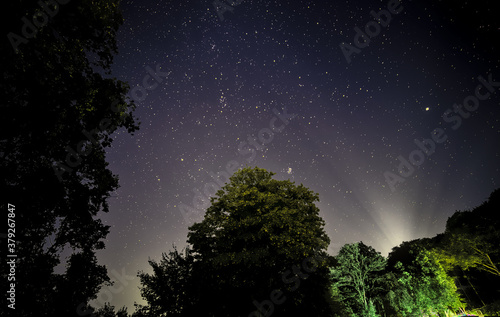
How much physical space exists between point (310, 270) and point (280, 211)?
6695 mm

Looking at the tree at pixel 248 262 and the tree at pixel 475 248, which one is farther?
the tree at pixel 475 248

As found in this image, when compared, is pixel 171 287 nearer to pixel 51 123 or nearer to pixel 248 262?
pixel 248 262

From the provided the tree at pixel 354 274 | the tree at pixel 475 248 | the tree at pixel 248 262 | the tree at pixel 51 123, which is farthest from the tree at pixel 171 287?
the tree at pixel 475 248

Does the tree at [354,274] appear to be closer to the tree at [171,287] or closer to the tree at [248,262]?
the tree at [248,262]

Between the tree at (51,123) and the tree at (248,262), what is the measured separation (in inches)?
353

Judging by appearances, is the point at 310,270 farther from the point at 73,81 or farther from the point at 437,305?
the point at 73,81

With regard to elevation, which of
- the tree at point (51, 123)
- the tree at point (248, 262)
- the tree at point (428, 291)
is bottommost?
the tree at point (428, 291)

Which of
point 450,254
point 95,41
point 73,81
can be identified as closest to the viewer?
point 73,81

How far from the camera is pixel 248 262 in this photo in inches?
618

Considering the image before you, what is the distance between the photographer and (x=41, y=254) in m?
8.61

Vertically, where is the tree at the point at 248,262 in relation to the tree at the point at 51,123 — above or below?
below

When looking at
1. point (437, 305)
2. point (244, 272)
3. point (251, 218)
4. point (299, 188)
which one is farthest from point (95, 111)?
point (437, 305)

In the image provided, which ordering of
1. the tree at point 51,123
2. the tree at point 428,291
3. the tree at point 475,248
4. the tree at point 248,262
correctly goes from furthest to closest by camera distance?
1. the tree at point 475,248
2. the tree at point 428,291
3. the tree at point 248,262
4. the tree at point 51,123

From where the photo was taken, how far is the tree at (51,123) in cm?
557
